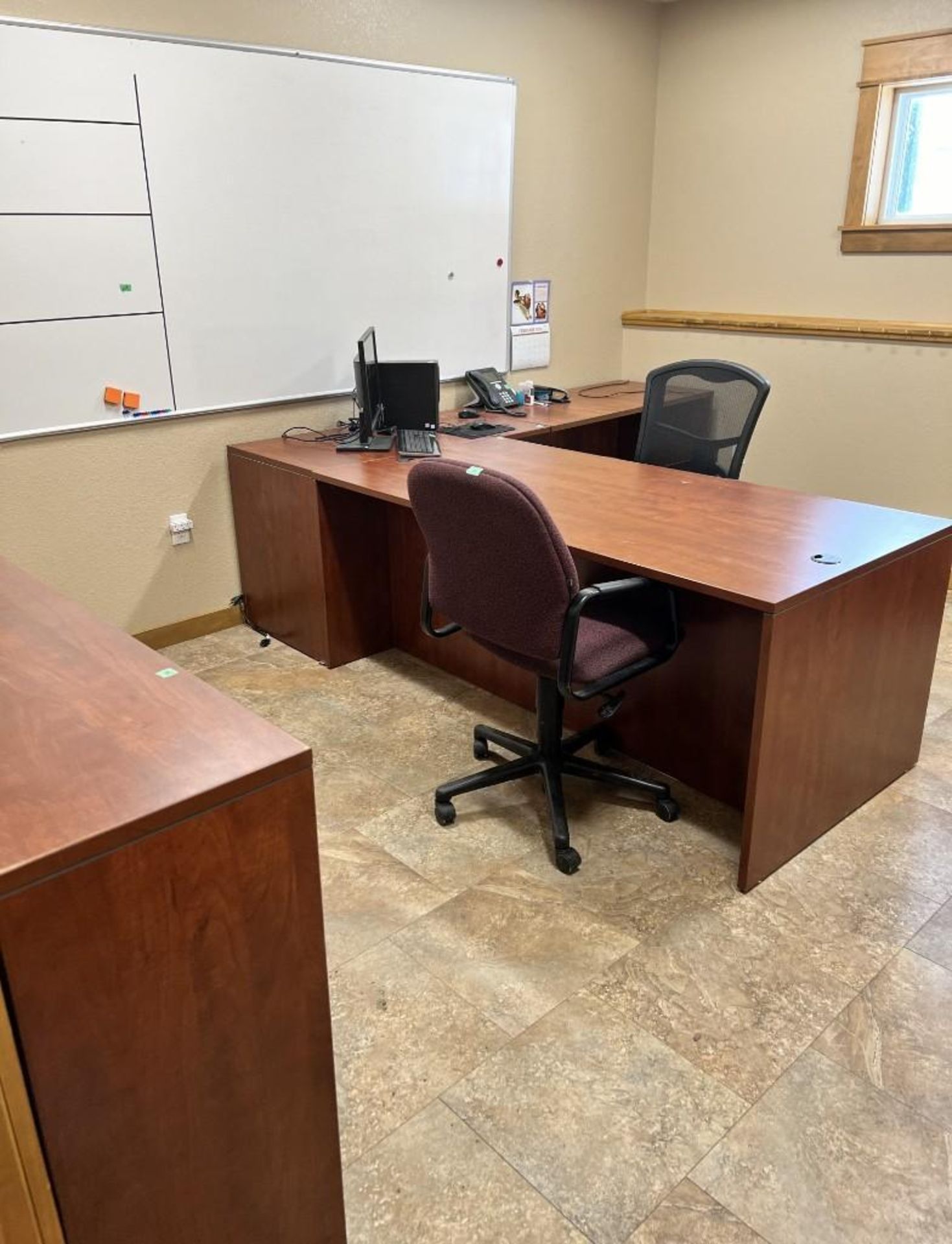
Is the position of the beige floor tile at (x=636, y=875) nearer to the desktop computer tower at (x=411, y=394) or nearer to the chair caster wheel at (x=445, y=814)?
the chair caster wheel at (x=445, y=814)

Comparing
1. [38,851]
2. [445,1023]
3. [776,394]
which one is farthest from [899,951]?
[776,394]

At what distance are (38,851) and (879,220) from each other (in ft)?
14.4

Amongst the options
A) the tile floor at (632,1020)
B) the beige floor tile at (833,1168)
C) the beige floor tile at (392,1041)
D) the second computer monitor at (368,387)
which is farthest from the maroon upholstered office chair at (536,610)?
the second computer monitor at (368,387)

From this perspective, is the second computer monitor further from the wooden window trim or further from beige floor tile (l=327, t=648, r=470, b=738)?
the wooden window trim

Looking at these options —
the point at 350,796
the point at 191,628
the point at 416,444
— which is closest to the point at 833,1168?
the point at 350,796

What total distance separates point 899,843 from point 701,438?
4.98 ft

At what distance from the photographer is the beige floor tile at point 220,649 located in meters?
3.48

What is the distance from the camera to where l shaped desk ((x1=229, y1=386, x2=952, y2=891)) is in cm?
215

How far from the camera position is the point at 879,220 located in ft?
13.7

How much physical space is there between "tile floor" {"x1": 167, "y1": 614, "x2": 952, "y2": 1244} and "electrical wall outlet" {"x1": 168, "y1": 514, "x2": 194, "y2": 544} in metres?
1.24

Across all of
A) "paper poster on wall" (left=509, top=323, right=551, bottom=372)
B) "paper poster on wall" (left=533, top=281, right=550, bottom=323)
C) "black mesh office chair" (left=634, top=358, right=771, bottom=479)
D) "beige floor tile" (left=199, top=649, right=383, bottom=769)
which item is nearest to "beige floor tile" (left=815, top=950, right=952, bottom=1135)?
"beige floor tile" (left=199, top=649, right=383, bottom=769)

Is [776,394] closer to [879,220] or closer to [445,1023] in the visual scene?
[879,220]

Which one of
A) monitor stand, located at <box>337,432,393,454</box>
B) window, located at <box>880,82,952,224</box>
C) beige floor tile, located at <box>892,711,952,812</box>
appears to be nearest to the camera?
beige floor tile, located at <box>892,711,952,812</box>

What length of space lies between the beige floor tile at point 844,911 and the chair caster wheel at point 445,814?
0.78 m
